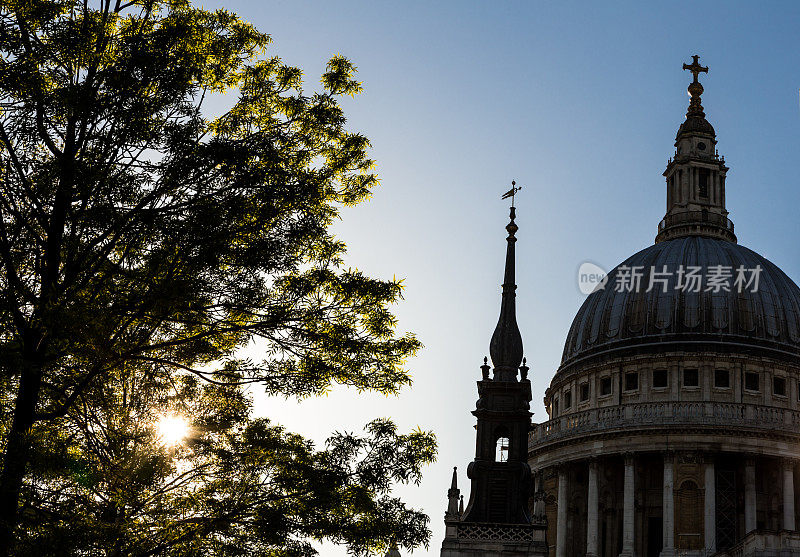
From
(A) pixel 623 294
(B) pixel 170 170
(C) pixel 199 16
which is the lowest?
(B) pixel 170 170

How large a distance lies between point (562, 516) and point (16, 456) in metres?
55.4

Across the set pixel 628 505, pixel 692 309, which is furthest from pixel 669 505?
pixel 692 309

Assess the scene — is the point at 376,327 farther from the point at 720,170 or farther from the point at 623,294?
the point at 720,170

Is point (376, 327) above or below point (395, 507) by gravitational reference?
above

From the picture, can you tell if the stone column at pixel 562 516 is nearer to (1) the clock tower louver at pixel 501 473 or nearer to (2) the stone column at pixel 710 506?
(2) the stone column at pixel 710 506

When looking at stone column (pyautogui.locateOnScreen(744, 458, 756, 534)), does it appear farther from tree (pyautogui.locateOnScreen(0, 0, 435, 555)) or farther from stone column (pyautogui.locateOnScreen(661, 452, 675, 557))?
tree (pyautogui.locateOnScreen(0, 0, 435, 555))

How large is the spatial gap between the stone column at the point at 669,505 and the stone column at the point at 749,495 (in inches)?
156

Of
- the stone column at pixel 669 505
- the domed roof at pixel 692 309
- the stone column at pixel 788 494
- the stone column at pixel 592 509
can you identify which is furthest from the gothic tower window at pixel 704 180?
the stone column at pixel 592 509

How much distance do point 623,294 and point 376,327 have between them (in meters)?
57.5

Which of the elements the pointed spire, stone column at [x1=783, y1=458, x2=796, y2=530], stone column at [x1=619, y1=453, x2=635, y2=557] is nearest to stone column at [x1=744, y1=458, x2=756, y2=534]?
stone column at [x1=783, y1=458, x2=796, y2=530]

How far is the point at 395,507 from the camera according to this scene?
19.5 m

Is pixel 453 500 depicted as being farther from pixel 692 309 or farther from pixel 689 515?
pixel 692 309

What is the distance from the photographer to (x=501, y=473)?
135ft

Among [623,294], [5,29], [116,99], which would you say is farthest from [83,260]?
[623,294]
